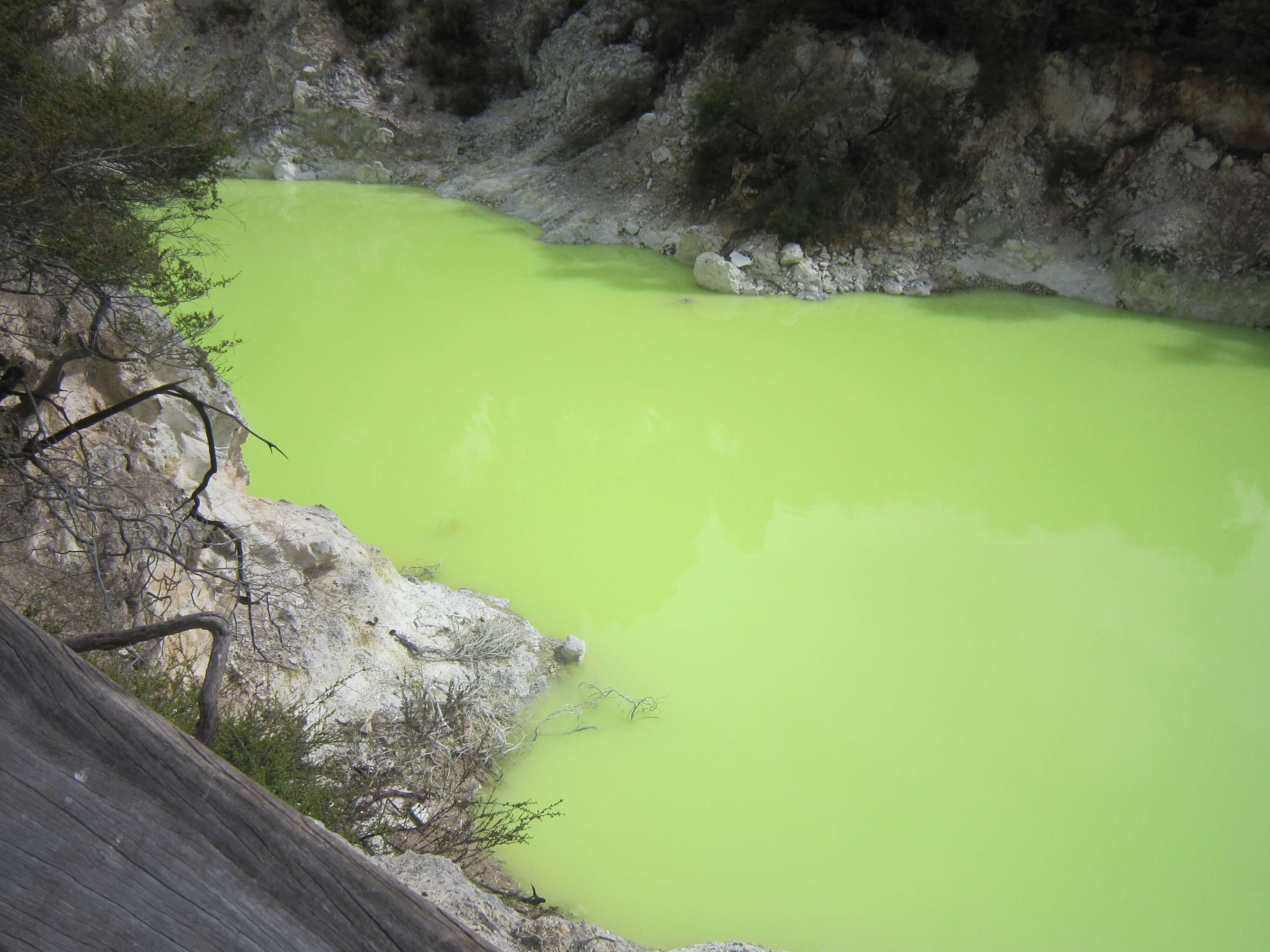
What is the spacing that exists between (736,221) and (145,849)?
448 inches

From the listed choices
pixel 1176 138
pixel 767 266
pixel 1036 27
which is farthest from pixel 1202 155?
pixel 767 266

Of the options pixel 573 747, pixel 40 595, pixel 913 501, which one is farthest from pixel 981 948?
pixel 40 595

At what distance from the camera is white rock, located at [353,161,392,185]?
14.5 m

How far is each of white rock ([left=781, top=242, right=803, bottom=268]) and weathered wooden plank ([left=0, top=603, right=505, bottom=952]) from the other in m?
10.4

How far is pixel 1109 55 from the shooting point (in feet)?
34.3

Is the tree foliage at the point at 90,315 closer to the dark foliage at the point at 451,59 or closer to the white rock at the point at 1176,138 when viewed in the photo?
the dark foliage at the point at 451,59


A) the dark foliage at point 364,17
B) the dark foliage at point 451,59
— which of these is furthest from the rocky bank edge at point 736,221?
the dark foliage at point 451,59

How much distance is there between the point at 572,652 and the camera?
16.5 ft

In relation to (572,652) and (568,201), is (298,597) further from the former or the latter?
(568,201)

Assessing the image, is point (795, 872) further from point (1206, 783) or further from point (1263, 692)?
point (1263, 692)

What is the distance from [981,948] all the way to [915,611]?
2225mm

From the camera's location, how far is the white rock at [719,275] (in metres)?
10.4

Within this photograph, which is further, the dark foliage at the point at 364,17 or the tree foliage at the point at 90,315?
the dark foliage at the point at 364,17

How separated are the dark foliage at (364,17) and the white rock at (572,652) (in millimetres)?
14480
